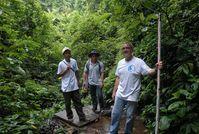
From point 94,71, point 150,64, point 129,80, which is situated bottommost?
point 129,80

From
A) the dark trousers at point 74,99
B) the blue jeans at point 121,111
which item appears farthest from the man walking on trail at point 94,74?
the blue jeans at point 121,111

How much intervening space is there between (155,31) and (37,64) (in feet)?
31.1

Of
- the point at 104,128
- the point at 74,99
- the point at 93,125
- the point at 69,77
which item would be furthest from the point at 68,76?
the point at 104,128

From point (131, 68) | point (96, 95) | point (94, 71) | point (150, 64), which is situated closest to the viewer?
point (131, 68)

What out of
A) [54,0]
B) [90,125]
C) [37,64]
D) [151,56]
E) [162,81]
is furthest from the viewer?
[54,0]

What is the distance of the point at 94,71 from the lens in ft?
27.6

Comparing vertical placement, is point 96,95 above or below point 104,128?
above

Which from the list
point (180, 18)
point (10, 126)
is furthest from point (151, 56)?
point (10, 126)

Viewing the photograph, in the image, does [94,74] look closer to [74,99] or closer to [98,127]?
[74,99]

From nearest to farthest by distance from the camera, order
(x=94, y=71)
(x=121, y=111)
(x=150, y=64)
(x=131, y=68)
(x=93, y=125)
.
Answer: (x=131, y=68) → (x=121, y=111) → (x=150, y=64) → (x=93, y=125) → (x=94, y=71)

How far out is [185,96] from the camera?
5.66 metres

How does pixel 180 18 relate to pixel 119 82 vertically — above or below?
above

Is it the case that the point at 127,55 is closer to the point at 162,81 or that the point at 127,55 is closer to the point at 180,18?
the point at 162,81

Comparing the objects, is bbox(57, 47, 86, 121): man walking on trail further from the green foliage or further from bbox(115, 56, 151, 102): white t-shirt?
bbox(115, 56, 151, 102): white t-shirt
